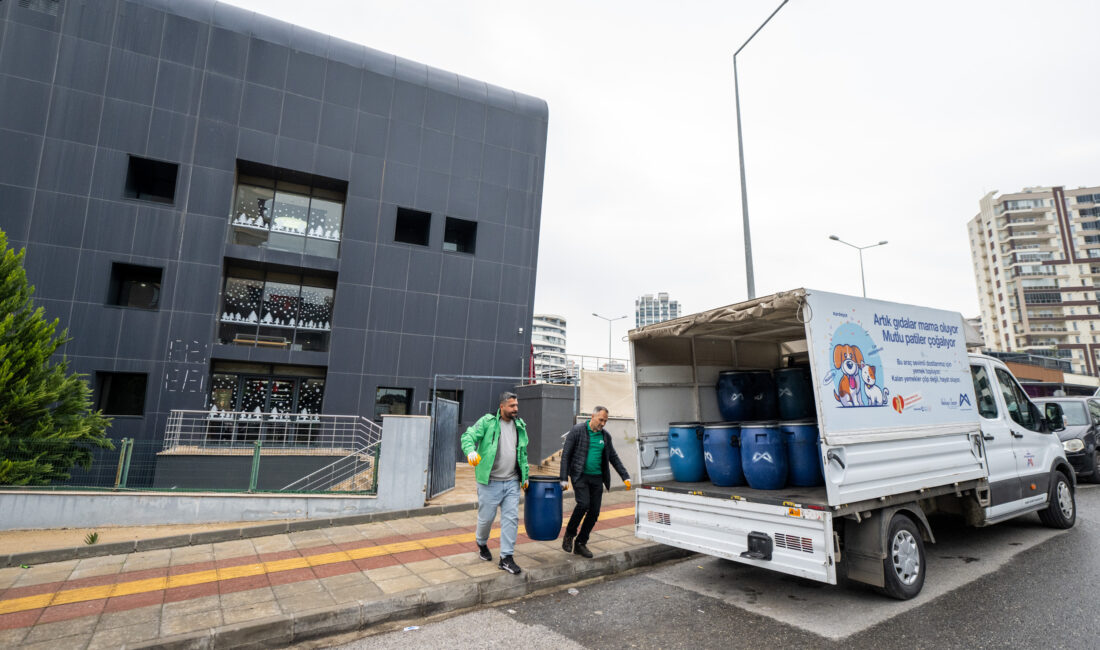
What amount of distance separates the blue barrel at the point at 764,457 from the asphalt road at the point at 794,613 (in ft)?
3.51

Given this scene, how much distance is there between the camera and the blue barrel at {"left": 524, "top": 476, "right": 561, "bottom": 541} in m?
5.59

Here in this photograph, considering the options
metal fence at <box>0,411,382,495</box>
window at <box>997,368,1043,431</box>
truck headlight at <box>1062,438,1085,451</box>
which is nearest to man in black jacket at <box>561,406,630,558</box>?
metal fence at <box>0,411,382,495</box>

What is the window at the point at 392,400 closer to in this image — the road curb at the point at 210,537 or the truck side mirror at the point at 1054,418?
the road curb at the point at 210,537

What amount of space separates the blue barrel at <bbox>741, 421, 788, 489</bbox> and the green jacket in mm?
2282

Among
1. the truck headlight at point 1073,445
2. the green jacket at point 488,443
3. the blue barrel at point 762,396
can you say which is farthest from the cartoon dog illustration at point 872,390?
the truck headlight at point 1073,445

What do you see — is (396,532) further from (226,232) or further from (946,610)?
(226,232)

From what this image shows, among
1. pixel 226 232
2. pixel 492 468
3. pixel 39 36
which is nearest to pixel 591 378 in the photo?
pixel 492 468

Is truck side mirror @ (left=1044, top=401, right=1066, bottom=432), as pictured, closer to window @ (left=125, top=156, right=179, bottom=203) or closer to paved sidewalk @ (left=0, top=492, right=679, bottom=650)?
paved sidewalk @ (left=0, top=492, right=679, bottom=650)

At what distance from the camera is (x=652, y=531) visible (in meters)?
5.50

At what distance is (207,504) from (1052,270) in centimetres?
10262

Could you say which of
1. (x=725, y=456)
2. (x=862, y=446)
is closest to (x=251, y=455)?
(x=725, y=456)

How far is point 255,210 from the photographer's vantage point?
629 inches

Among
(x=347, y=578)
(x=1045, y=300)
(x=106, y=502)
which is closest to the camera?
(x=347, y=578)

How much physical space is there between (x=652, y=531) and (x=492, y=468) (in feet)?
6.18
